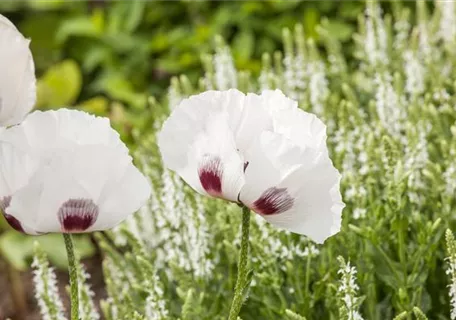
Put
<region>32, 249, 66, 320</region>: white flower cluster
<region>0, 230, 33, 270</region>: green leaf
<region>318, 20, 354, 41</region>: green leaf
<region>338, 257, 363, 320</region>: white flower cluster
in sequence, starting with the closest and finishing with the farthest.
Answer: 1. <region>338, 257, 363, 320</region>: white flower cluster
2. <region>32, 249, 66, 320</region>: white flower cluster
3. <region>0, 230, 33, 270</region>: green leaf
4. <region>318, 20, 354, 41</region>: green leaf

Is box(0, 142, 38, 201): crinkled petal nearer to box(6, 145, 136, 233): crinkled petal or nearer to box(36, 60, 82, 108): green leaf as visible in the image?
box(6, 145, 136, 233): crinkled petal

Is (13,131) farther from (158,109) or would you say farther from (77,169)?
(158,109)

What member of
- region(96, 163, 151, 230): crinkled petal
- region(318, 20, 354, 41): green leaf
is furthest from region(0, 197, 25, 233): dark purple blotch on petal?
region(318, 20, 354, 41): green leaf

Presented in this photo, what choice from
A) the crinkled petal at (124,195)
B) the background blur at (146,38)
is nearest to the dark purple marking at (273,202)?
the crinkled petal at (124,195)

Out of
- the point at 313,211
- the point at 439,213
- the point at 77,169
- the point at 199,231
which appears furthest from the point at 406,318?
the point at 77,169

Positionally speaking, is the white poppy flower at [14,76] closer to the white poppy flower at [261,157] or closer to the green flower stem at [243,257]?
the white poppy flower at [261,157]

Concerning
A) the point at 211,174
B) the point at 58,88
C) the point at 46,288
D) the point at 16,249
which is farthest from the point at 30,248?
the point at 211,174
